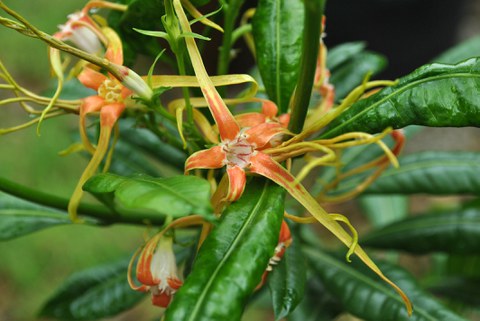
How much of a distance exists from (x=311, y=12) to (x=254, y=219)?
0.19m

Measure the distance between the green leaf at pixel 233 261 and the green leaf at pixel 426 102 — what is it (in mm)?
114

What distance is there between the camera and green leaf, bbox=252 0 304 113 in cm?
79

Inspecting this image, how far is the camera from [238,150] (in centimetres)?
63

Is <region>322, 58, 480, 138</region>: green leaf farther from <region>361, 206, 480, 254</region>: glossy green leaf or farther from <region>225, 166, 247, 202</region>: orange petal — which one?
<region>361, 206, 480, 254</region>: glossy green leaf

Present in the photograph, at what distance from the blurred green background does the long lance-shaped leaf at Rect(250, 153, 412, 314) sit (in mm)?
1616

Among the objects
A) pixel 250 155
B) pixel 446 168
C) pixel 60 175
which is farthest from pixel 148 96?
pixel 60 175

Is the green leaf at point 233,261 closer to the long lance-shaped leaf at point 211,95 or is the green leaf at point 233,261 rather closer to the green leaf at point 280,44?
the long lance-shaped leaf at point 211,95

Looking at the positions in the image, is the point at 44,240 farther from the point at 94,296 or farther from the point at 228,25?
the point at 228,25

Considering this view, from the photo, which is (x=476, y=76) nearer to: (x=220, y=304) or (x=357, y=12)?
(x=220, y=304)

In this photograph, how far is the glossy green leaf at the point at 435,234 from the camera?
3.40 ft

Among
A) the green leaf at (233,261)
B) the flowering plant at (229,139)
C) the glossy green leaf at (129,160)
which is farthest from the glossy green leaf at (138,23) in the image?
the glossy green leaf at (129,160)

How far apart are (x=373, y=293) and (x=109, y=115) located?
42 centimetres

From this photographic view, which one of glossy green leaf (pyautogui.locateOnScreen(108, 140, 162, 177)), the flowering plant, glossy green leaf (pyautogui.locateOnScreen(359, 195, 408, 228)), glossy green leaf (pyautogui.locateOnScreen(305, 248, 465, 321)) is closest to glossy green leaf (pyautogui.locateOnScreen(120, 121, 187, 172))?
glossy green leaf (pyautogui.locateOnScreen(108, 140, 162, 177))

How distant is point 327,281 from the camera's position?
3.22 ft
